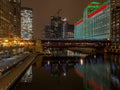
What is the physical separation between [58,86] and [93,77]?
47.0 feet

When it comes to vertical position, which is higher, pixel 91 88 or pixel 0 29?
pixel 0 29

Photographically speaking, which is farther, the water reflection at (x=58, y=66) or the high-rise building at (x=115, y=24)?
the high-rise building at (x=115, y=24)

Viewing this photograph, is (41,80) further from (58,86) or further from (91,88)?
(91,88)

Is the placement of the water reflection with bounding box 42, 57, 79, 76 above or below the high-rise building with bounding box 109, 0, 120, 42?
below

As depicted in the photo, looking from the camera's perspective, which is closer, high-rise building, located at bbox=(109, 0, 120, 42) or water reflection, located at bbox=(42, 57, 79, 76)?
water reflection, located at bbox=(42, 57, 79, 76)

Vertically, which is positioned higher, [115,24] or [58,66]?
[115,24]

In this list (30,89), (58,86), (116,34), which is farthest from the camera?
(116,34)

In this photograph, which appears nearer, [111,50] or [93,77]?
[93,77]

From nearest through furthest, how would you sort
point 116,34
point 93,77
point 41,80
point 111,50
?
point 41,80
point 93,77
point 111,50
point 116,34

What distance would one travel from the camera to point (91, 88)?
44.8 meters

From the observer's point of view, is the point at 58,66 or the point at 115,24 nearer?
the point at 58,66

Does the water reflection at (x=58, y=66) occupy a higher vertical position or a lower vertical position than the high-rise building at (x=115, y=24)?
lower

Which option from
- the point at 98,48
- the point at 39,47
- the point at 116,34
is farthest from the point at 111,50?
the point at 39,47

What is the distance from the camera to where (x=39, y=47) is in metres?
141
